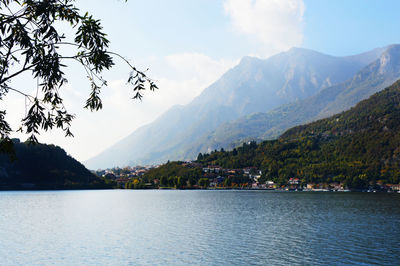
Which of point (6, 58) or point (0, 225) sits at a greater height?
point (6, 58)

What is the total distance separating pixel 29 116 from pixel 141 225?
4790cm

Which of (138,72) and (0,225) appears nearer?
(138,72)

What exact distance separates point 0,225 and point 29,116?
5460cm

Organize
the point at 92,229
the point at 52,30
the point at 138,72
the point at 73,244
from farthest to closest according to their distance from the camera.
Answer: the point at 92,229 → the point at 73,244 → the point at 138,72 → the point at 52,30

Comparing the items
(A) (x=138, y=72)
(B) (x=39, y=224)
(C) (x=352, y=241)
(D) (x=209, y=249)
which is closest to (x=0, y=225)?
(B) (x=39, y=224)

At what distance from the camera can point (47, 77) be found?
1296 centimetres

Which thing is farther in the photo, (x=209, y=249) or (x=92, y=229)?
(x=92, y=229)

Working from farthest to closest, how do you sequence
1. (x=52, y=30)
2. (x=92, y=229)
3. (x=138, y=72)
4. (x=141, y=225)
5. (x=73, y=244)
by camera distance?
1. (x=141, y=225)
2. (x=92, y=229)
3. (x=73, y=244)
4. (x=138, y=72)
5. (x=52, y=30)

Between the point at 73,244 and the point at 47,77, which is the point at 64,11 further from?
the point at 73,244

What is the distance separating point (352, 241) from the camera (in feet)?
139

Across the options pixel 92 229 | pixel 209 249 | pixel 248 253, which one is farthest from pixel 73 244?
pixel 248 253

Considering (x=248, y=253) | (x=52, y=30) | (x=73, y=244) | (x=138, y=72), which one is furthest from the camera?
(x=73, y=244)

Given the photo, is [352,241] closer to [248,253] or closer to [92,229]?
[248,253]

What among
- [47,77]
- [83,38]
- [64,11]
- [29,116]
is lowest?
[29,116]
